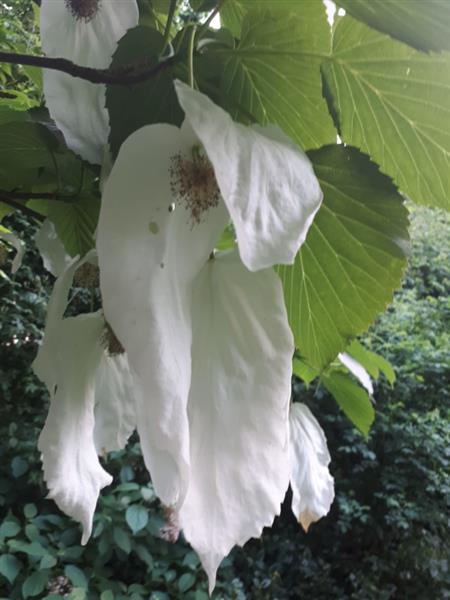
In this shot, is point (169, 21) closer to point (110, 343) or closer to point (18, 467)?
point (110, 343)

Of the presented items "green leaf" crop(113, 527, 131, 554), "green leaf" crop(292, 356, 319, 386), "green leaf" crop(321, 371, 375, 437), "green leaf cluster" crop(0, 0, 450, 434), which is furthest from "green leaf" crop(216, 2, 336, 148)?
"green leaf" crop(113, 527, 131, 554)

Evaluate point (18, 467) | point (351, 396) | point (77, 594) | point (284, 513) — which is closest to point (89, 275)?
point (351, 396)

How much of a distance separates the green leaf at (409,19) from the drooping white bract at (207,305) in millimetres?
47

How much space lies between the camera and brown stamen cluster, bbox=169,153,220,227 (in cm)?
18

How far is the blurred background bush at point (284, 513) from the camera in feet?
5.61

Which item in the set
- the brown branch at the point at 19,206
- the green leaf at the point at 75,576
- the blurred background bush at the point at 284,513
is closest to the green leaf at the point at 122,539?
the blurred background bush at the point at 284,513

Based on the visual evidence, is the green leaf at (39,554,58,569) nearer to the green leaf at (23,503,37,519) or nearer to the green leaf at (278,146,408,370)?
the green leaf at (23,503,37,519)

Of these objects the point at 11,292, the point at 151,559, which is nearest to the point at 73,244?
the point at 151,559

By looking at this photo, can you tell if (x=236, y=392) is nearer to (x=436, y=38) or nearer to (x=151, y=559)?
(x=436, y=38)

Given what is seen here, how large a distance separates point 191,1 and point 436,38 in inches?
4.8

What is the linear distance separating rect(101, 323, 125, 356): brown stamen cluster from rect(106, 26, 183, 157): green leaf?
0.07m

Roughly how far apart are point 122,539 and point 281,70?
168 centimetres

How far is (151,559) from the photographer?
1803 millimetres

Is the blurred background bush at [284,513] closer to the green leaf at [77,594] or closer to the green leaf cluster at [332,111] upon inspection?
the green leaf at [77,594]
